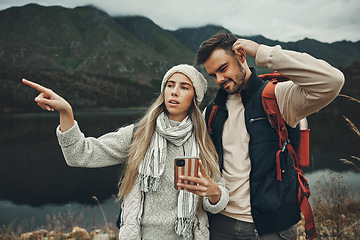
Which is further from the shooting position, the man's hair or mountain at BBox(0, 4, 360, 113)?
mountain at BBox(0, 4, 360, 113)

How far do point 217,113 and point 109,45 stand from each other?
175 m

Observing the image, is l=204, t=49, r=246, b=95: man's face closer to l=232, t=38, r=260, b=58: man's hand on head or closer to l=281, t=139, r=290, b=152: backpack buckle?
l=232, t=38, r=260, b=58: man's hand on head

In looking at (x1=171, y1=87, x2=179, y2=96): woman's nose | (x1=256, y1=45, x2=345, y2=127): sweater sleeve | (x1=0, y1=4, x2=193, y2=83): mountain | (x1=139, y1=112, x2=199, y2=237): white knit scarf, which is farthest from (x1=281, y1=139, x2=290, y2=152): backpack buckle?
(x1=0, y1=4, x2=193, y2=83): mountain

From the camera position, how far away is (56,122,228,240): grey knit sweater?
73.9 inches

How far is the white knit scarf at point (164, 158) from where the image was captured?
1975 millimetres

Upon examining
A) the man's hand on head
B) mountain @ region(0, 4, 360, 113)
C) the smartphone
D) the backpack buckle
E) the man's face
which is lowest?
the smartphone

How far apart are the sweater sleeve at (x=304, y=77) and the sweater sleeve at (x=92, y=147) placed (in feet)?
4.29

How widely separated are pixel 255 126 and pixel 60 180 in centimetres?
2258

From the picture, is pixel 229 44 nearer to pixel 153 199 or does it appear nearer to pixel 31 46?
pixel 153 199

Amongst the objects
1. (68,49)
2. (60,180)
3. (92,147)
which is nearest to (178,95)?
(92,147)

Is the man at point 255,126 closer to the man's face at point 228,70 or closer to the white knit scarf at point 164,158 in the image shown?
the man's face at point 228,70

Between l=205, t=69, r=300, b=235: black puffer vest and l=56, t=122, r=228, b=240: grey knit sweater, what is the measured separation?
0.31 metres

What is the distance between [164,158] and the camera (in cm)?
206

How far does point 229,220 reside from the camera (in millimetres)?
2170
